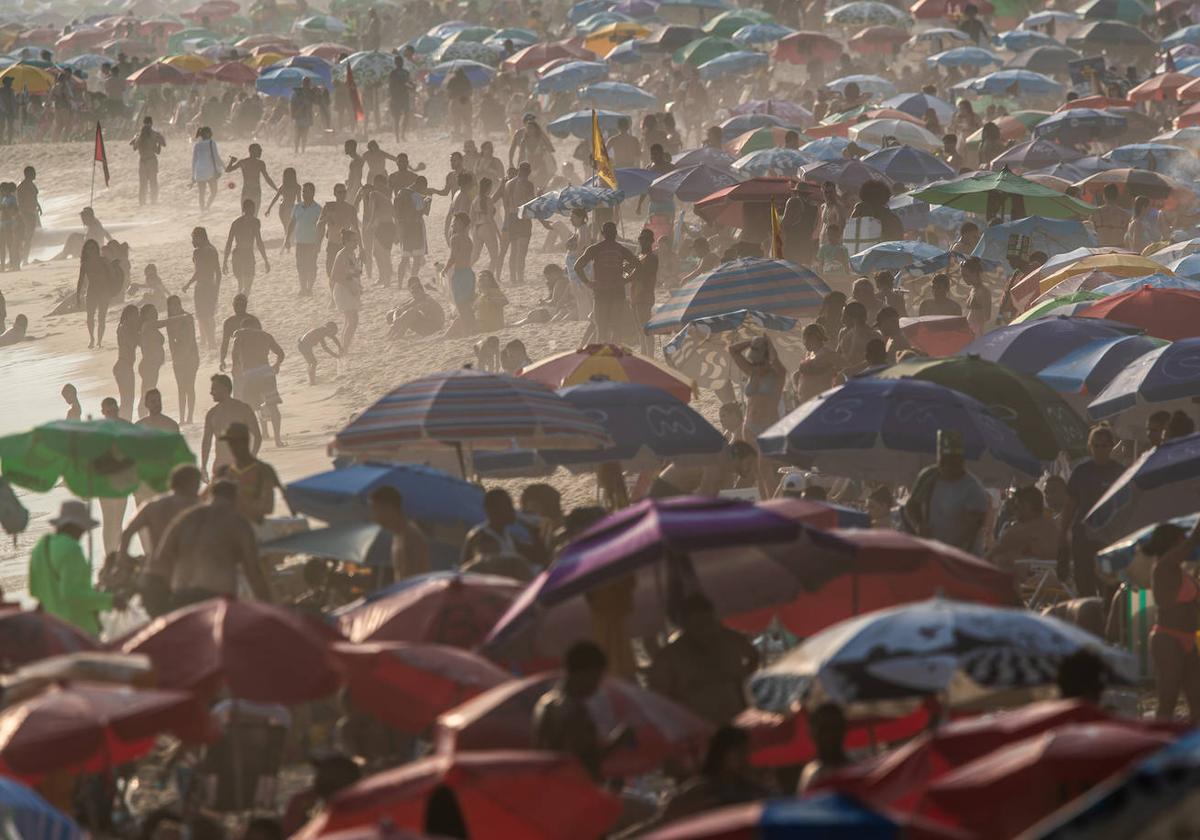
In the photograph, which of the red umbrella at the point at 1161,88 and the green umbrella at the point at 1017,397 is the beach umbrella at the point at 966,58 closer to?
the red umbrella at the point at 1161,88

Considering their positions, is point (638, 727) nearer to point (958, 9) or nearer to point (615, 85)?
point (615, 85)

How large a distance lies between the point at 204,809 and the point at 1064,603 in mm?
5006

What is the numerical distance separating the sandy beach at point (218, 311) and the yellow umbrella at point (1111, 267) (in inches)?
130

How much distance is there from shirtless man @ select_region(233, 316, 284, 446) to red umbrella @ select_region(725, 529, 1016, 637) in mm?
11226

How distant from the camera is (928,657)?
8.12 meters

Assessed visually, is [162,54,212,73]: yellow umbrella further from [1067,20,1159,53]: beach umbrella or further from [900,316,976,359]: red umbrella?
[900,316,976,359]: red umbrella

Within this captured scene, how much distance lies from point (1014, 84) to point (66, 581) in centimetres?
2518

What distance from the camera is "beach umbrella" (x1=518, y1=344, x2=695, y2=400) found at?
1577 centimetres

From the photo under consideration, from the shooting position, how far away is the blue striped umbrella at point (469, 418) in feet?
43.6

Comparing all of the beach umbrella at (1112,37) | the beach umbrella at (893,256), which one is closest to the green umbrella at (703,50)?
the beach umbrella at (1112,37)

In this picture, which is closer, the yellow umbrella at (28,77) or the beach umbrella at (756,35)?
the beach umbrella at (756,35)

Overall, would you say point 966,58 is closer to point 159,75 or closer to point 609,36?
point 609,36

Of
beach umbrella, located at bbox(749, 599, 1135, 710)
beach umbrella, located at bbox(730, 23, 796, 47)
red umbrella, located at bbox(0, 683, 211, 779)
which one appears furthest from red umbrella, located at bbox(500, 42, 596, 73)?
beach umbrella, located at bbox(749, 599, 1135, 710)

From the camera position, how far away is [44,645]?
942cm
